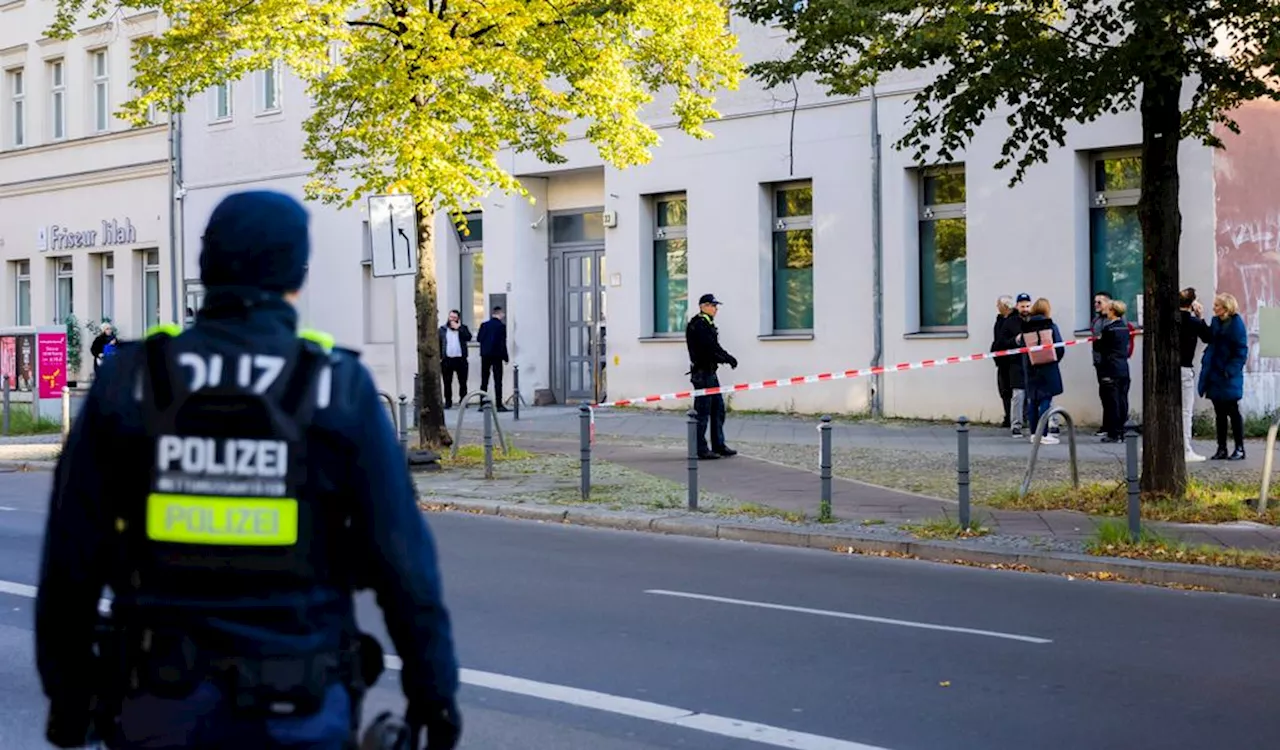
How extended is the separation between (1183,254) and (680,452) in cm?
663

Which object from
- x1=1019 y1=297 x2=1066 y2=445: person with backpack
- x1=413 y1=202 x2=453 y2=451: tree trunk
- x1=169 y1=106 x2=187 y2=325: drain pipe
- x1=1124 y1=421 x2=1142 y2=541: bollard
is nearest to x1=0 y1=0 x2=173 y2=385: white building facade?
x1=169 y1=106 x2=187 y2=325: drain pipe

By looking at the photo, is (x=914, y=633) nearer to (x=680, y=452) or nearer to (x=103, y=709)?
(x=103, y=709)

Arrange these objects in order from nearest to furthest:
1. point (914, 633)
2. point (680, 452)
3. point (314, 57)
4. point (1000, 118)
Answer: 1. point (914, 633)
2. point (314, 57)
3. point (680, 452)
4. point (1000, 118)

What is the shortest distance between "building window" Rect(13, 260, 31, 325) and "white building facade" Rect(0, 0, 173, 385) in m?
0.03

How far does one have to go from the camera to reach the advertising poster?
95.9ft

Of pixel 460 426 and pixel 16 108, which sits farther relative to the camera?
pixel 16 108

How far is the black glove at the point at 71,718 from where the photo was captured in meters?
3.12

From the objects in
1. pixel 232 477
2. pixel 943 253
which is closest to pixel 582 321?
pixel 943 253

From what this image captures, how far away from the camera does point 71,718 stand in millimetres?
3121

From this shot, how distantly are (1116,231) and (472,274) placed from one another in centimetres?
1293

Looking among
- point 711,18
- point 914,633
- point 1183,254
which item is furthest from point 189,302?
Answer: point 914,633

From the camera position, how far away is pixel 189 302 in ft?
120

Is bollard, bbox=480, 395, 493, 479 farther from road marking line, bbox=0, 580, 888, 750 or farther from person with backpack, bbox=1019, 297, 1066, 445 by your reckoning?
road marking line, bbox=0, 580, 888, 750

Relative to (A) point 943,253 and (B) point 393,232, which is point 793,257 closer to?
(A) point 943,253
